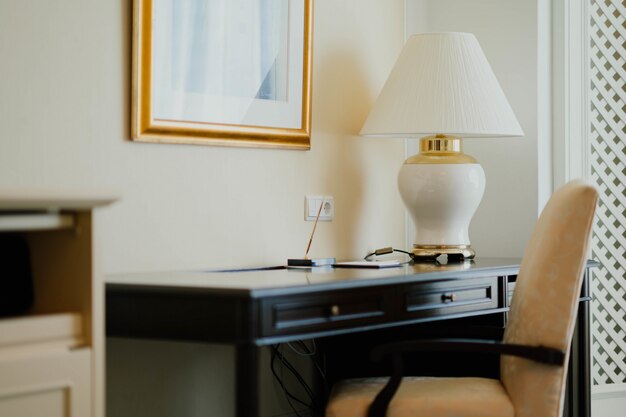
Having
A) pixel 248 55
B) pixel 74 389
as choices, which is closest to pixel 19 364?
pixel 74 389

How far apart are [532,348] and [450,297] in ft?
1.23

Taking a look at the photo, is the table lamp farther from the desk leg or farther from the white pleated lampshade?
the desk leg

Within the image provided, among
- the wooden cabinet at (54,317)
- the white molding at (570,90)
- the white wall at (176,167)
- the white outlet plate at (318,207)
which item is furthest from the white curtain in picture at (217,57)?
the white molding at (570,90)

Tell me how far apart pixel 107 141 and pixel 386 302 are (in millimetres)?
831

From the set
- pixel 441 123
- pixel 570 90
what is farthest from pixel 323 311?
pixel 570 90

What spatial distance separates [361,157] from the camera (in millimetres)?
3283

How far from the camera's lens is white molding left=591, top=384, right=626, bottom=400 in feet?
12.4

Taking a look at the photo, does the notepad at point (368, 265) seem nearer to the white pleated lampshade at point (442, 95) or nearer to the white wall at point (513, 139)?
the white pleated lampshade at point (442, 95)

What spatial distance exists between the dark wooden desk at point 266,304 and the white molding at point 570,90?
1.15m

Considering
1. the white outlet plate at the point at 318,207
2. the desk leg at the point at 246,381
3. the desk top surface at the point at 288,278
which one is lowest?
the desk leg at the point at 246,381

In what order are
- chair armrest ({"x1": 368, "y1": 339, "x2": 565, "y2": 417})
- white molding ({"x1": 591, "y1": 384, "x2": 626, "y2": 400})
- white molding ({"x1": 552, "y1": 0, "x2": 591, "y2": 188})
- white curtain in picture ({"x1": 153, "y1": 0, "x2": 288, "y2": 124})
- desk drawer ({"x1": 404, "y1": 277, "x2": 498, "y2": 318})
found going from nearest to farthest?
chair armrest ({"x1": 368, "y1": 339, "x2": 565, "y2": 417})
desk drawer ({"x1": 404, "y1": 277, "x2": 498, "y2": 318})
white curtain in picture ({"x1": 153, "y1": 0, "x2": 288, "y2": 124})
white molding ({"x1": 552, "y1": 0, "x2": 591, "y2": 188})
white molding ({"x1": 591, "y1": 384, "x2": 626, "y2": 400})

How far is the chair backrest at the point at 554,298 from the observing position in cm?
225

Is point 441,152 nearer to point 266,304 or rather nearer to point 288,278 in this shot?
point 288,278

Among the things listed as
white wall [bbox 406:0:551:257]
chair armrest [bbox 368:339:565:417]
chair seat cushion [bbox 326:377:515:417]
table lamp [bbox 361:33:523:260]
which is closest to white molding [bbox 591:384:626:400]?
white wall [bbox 406:0:551:257]
